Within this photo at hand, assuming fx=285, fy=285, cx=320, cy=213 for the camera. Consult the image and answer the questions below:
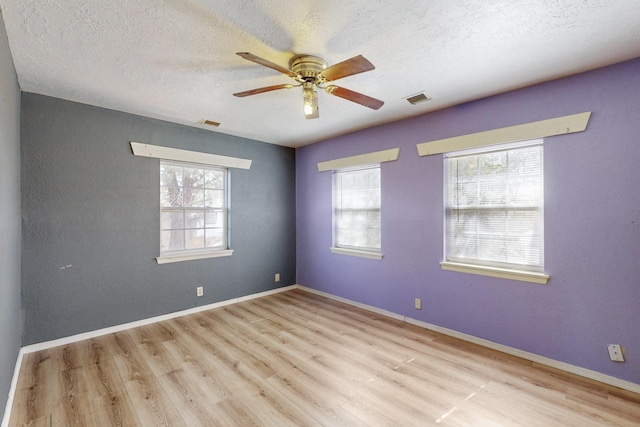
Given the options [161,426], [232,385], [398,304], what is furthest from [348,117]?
[161,426]

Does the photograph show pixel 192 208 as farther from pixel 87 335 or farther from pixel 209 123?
pixel 87 335

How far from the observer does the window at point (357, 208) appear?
3.89 m

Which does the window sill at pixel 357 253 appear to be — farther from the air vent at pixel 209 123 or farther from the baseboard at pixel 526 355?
the air vent at pixel 209 123

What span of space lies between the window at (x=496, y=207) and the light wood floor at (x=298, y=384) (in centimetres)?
93

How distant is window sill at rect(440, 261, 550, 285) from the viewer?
2500 mm

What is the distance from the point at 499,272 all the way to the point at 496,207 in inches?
24.7

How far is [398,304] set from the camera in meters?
3.52

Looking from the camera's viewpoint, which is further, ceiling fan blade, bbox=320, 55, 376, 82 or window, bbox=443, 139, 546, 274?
window, bbox=443, 139, 546, 274

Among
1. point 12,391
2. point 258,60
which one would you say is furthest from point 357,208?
point 12,391

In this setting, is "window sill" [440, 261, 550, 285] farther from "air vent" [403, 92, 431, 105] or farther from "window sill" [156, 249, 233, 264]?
"window sill" [156, 249, 233, 264]

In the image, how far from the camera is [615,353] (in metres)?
2.16

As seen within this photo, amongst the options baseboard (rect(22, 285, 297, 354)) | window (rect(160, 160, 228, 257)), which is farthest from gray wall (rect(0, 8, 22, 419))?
window (rect(160, 160, 228, 257))

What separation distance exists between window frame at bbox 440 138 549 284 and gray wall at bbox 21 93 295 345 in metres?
2.89

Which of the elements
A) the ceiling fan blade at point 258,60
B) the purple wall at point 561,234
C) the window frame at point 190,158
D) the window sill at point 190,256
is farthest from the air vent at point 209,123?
the purple wall at point 561,234
